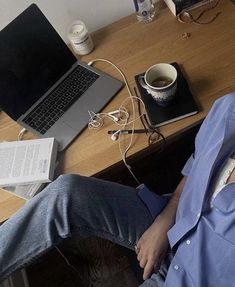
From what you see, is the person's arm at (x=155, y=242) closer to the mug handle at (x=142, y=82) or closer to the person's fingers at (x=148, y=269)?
the person's fingers at (x=148, y=269)

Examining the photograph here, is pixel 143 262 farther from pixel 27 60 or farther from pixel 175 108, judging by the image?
pixel 27 60

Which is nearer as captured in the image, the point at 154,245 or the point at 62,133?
the point at 154,245

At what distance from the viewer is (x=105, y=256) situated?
1413 millimetres

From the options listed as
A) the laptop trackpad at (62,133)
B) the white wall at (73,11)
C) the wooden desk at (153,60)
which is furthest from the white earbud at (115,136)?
the white wall at (73,11)

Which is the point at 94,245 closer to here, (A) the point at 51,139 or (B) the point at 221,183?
(A) the point at 51,139

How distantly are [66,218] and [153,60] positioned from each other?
23.8 inches

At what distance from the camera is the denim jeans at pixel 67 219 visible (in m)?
0.85

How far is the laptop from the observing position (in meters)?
1.00

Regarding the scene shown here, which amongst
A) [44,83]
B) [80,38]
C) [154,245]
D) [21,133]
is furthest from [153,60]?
[154,245]

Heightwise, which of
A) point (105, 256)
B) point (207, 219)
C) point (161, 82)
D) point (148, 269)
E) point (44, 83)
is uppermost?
point (44, 83)

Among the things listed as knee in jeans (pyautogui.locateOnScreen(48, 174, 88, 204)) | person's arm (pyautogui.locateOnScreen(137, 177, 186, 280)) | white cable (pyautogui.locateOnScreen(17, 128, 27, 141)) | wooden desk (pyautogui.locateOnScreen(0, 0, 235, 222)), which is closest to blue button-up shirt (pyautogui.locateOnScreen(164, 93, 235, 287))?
person's arm (pyautogui.locateOnScreen(137, 177, 186, 280))

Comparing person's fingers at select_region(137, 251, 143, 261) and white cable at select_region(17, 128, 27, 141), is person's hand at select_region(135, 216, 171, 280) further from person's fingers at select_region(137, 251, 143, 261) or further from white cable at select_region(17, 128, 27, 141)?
white cable at select_region(17, 128, 27, 141)

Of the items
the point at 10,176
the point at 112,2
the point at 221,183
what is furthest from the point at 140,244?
the point at 112,2

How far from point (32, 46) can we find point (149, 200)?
23.4 inches
